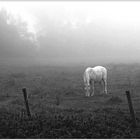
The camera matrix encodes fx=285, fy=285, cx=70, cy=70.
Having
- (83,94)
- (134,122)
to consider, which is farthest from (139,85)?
(134,122)

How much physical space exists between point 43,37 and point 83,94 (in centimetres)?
7640

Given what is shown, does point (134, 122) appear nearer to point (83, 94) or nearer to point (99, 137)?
point (99, 137)

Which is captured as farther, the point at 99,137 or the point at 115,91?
the point at 115,91

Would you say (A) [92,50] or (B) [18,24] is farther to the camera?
(A) [92,50]

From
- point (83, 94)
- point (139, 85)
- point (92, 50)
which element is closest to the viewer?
point (83, 94)

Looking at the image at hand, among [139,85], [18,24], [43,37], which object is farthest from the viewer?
[43,37]

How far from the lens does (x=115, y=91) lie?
65.1ft

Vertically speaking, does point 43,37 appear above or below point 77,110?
above

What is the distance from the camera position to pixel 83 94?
19.0 meters

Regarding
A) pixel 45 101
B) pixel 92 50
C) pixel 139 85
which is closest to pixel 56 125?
pixel 45 101

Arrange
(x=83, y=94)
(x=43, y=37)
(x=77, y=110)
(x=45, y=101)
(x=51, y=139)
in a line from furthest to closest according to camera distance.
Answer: (x=43, y=37)
(x=83, y=94)
(x=45, y=101)
(x=77, y=110)
(x=51, y=139)

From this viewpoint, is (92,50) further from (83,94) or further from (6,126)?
(6,126)

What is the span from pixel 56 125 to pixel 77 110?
3.25 m

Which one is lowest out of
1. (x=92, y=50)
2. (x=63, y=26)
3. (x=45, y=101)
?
(x=45, y=101)
